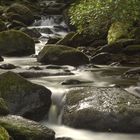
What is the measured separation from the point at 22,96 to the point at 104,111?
2.03 m

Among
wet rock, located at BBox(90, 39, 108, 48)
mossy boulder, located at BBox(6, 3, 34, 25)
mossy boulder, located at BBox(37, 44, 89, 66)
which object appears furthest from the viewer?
mossy boulder, located at BBox(6, 3, 34, 25)

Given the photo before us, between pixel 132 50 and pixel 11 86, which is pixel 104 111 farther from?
pixel 132 50

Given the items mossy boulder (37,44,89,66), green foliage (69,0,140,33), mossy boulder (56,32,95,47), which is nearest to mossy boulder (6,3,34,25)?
mossy boulder (56,32,95,47)

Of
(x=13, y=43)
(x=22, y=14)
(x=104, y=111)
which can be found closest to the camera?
(x=104, y=111)

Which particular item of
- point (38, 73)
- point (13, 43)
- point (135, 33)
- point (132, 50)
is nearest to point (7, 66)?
point (38, 73)

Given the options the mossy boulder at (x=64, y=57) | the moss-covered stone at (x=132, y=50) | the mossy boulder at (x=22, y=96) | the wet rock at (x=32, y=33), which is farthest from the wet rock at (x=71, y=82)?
the wet rock at (x=32, y=33)

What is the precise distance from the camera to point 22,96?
10469 mm

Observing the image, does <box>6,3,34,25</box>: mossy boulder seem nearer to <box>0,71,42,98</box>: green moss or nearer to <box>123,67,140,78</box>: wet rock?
<box>123,67,140,78</box>: wet rock

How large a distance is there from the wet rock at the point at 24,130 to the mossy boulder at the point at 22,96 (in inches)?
73.4

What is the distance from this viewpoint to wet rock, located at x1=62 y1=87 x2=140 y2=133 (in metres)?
9.55

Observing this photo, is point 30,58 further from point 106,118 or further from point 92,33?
point 106,118

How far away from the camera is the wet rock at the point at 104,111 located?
9.55 metres

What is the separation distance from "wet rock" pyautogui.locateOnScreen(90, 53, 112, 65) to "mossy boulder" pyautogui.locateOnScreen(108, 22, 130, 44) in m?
1.58

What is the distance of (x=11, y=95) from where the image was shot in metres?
10.4
